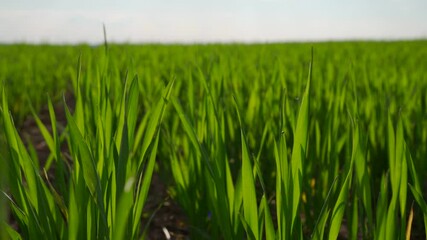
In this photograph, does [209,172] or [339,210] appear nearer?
[339,210]

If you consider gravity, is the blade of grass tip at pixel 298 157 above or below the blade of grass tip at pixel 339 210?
above

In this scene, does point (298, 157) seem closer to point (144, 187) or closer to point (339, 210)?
point (339, 210)

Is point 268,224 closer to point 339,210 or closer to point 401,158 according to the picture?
point 339,210

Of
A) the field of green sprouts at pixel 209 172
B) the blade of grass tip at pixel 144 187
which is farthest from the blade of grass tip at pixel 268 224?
the blade of grass tip at pixel 144 187

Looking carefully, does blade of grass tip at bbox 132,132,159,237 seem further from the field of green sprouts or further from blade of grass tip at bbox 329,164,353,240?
blade of grass tip at bbox 329,164,353,240

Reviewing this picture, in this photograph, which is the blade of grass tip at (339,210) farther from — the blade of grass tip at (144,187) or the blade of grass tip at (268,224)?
the blade of grass tip at (144,187)

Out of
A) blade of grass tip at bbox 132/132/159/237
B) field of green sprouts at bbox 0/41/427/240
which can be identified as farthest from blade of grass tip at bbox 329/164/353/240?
blade of grass tip at bbox 132/132/159/237

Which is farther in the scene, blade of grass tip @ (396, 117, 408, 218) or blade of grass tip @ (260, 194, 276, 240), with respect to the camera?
blade of grass tip @ (396, 117, 408, 218)

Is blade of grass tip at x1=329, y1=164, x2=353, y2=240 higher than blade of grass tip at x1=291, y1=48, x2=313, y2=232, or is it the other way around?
blade of grass tip at x1=291, y1=48, x2=313, y2=232

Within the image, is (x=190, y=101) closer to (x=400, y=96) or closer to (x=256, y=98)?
(x=256, y=98)

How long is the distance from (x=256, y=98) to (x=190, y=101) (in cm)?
42

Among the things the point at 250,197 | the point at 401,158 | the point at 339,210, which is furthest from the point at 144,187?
the point at 401,158

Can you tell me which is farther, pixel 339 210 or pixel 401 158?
pixel 401 158

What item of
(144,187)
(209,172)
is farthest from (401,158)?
(144,187)
